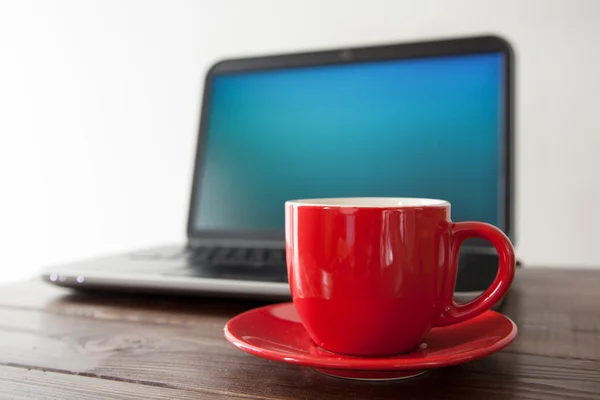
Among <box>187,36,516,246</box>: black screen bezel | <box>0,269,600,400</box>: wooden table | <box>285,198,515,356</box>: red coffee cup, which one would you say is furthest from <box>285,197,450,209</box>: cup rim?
<box>187,36,516,246</box>: black screen bezel

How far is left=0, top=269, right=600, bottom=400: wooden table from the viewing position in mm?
330

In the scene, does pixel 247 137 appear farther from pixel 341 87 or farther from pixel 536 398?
pixel 536 398

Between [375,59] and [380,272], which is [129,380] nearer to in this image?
[380,272]

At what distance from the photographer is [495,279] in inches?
14.6

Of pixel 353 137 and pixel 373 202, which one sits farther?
pixel 353 137

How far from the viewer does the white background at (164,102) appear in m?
0.96

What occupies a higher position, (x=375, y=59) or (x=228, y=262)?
(x=375, y=59)

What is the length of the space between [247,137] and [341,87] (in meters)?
0.17

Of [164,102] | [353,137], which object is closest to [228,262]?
[353,137]

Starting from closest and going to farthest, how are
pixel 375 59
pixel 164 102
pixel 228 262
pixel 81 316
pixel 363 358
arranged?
1. pixel 363 358
2. pixel 81 316
3. pixel 228 262
4. pixel 375 59
5. pixel 164 102

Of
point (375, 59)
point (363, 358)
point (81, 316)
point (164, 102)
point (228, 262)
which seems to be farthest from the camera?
point (164, 102)

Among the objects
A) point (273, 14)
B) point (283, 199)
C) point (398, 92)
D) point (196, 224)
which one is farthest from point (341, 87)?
point (273, 14)

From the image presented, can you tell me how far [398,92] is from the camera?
784 millimetres

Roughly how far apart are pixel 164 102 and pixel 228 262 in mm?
749
